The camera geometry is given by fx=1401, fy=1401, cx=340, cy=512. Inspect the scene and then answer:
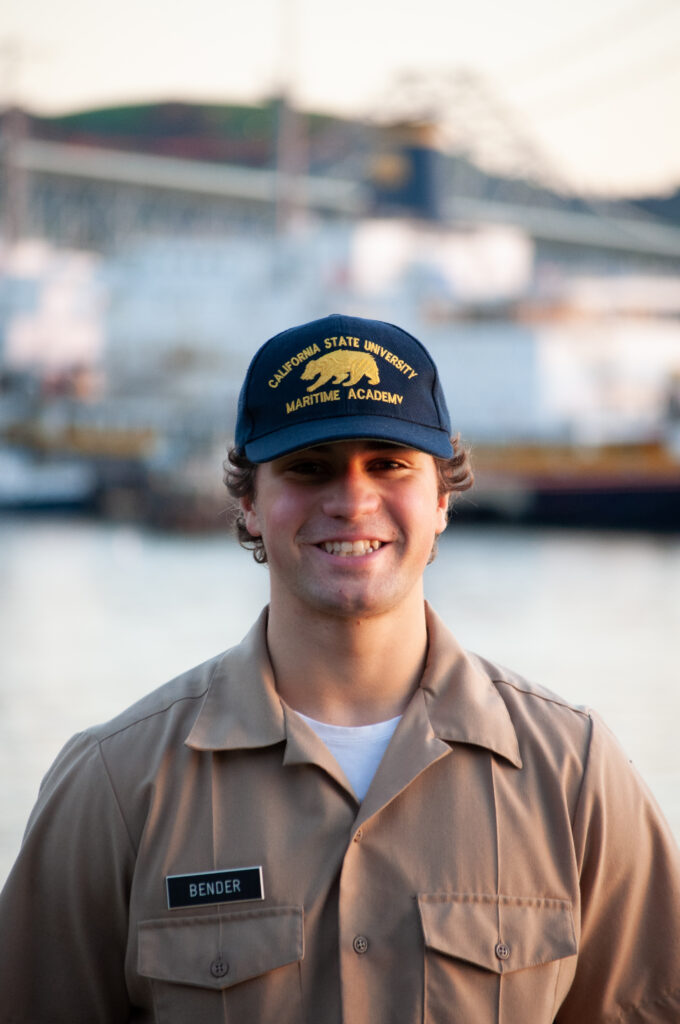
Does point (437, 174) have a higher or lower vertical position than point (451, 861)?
higher

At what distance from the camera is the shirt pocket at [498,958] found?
5.55 ft

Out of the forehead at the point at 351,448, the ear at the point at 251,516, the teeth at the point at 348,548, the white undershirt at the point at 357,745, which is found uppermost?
the forehead at the point at 351,448

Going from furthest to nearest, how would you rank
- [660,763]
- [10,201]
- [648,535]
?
[10,201] < [648,535] < [660,763]

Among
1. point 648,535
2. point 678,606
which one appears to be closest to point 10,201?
point 648,535

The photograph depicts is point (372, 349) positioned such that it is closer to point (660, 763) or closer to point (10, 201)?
point (660, 763)

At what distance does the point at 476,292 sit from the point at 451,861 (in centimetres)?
3441

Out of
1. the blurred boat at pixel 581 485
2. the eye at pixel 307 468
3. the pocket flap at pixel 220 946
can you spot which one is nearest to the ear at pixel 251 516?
the eye at pixel 307 468

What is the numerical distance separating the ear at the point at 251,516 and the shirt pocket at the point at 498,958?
0.57m

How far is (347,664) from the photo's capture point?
1.83 meters

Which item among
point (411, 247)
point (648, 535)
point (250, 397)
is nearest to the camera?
point (250, 397)

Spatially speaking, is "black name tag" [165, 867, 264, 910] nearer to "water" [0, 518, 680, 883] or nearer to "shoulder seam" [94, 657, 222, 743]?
"shoulder seam" [94, 657, 222, 743]

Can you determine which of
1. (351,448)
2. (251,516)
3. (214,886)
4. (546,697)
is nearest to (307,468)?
(351,448)

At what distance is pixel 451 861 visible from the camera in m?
1.71

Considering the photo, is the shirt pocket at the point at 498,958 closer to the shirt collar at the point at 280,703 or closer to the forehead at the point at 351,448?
the shirt collar at the point at 280,703
